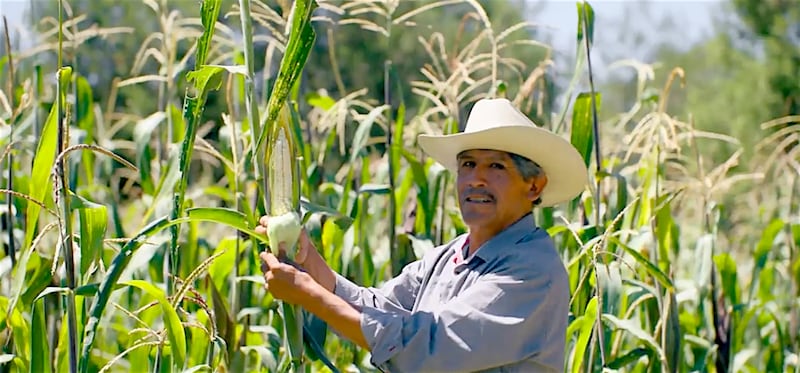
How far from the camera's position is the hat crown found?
2309mm

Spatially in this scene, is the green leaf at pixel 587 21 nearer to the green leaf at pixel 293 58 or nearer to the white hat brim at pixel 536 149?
the white hat brim at pixel 536 149

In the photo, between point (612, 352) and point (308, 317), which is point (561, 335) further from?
point (612, 352)

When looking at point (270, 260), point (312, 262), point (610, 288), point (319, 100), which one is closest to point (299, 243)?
point (270, 260)

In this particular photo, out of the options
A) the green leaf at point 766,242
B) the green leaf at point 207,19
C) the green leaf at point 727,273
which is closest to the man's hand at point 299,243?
the green leaf at point 207,19

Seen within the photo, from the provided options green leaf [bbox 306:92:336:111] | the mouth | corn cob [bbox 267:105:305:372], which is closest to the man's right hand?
corn cob [bbox 267:105:305:372]

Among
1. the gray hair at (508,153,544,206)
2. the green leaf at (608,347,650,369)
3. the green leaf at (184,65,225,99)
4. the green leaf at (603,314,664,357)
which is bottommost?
the green leaf at (608,347,650,369)

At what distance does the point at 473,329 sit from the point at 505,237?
11.6 inches

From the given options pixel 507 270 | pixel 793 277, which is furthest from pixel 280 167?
pixel 793 277

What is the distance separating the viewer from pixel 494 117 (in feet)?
7.64

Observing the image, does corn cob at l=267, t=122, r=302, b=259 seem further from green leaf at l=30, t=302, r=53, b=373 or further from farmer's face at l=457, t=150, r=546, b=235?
green leaf at l=30, t=302, r=53, b=373

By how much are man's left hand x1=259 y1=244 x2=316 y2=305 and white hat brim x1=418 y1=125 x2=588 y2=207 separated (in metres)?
0.63

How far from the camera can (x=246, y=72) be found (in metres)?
1.76

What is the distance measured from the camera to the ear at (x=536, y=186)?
2387 mm

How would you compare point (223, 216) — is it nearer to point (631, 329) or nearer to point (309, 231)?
point (309, 231)
